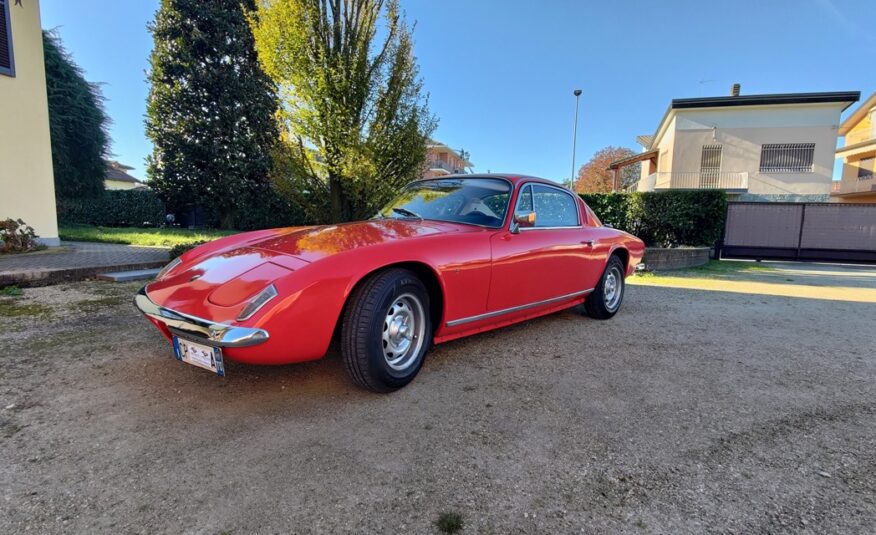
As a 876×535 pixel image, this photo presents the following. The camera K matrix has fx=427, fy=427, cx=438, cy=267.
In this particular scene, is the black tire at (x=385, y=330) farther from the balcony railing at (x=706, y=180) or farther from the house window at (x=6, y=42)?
the balcony railing at (x=706, y=180)

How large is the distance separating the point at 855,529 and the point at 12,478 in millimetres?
3216

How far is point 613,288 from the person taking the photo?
15.5 feet

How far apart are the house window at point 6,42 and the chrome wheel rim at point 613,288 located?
33.2ft

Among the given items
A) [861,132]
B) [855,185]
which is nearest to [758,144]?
[855,185]

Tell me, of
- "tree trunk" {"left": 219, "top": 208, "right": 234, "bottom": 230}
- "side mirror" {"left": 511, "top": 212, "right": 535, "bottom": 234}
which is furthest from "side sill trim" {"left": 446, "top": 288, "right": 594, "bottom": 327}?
"tree trunk" {"left": 219, "top": 208, "right": 234, "bottom": 230}

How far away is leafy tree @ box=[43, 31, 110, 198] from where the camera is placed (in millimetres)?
14562

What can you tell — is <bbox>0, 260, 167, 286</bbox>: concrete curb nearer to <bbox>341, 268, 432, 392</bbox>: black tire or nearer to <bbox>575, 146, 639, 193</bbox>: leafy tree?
<bbox>341, 268, 432, 392</bbox>: black tire

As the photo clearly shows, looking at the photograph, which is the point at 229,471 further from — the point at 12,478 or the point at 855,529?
the point at 855,529

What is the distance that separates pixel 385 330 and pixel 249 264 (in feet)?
2.87

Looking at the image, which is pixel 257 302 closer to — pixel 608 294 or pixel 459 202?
pixel 459 202

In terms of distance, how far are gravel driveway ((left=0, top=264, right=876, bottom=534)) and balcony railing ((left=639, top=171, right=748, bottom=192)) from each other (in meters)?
22.6

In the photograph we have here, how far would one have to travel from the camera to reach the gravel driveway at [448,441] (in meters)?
1.58

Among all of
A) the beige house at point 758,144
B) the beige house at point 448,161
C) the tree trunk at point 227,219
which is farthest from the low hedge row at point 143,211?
the beige house at point 448,161

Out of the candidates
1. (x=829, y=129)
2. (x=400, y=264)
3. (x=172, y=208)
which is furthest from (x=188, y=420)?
(x=829, y=129)
